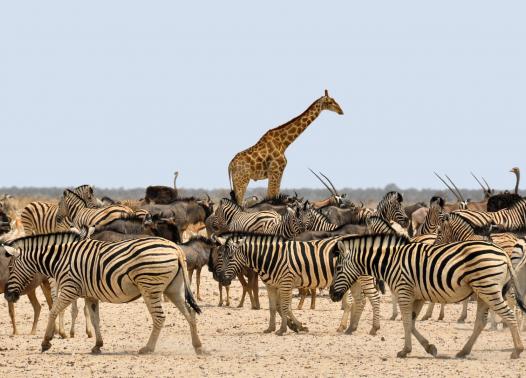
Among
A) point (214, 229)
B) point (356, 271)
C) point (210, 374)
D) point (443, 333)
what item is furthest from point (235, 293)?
point (210, 374)

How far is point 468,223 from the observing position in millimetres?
17000

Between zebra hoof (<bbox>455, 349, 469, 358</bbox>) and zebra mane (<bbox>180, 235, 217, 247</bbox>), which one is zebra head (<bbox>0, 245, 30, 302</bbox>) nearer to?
zebra hoof (<bbox>455, 349, 469, 358</bbox>)

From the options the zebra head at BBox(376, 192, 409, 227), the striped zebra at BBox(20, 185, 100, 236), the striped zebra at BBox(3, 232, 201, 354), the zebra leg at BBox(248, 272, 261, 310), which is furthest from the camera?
the zebra head at BBox(376, 192, 409, 227)

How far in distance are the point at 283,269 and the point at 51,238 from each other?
299cm

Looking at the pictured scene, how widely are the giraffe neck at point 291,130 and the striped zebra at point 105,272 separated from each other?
13116 millimetres

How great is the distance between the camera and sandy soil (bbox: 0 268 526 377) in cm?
1221

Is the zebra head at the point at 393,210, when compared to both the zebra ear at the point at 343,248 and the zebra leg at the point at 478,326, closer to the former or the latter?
the zebra ear at the point at 343,248

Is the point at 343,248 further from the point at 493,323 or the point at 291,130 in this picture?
the point at 291,130

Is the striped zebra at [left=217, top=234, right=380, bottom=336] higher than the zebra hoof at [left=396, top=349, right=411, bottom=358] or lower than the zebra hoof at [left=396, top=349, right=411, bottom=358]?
higher

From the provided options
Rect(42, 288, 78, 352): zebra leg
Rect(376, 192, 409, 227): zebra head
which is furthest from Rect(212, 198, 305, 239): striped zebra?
Rect(42, 288, 78, 352): zebra leg

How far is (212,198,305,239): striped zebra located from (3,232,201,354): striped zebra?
→ 19.0 ft

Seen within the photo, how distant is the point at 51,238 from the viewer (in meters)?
13.7

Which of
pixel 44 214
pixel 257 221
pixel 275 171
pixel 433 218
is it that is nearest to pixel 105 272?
pixel 257 221

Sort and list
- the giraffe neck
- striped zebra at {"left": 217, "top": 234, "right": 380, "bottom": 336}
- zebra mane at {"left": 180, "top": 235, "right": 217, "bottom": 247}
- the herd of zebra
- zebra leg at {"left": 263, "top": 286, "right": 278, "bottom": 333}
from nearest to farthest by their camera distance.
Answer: the herd of zebra → striped zebra at {"left": 217, "top": 234, "right": 380, "bottom": 336} → zebra leg at {"left": 263, "top": 286, "right": 278, "bottom": 333} → zebra mane at {"left": 180, "top": 235, "right": 217, "bottom": 247} → the giraffe neck
